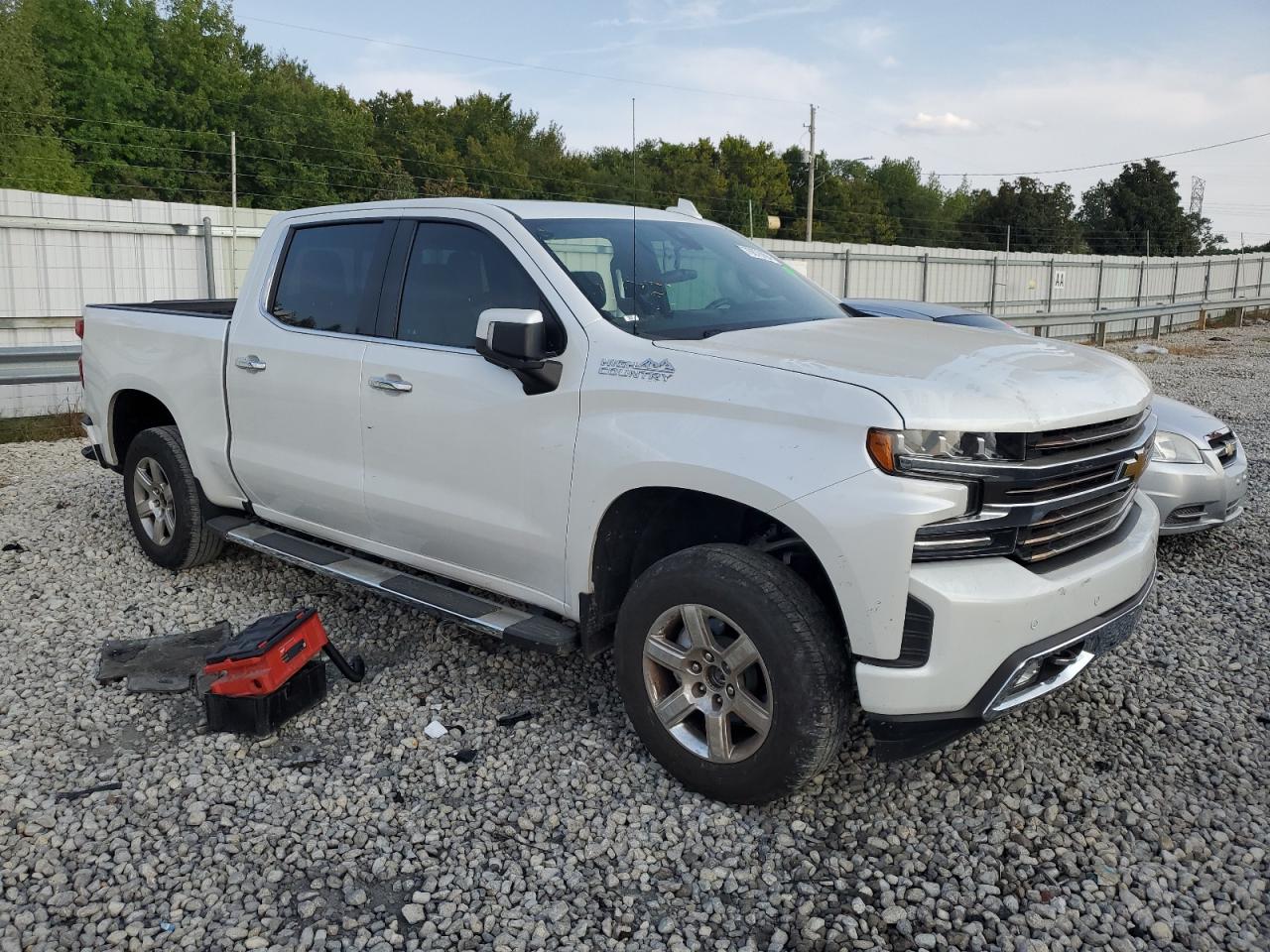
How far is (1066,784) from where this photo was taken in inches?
139

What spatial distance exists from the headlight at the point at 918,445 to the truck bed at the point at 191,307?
12.0ft

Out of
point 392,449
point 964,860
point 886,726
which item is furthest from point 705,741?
point 392,449

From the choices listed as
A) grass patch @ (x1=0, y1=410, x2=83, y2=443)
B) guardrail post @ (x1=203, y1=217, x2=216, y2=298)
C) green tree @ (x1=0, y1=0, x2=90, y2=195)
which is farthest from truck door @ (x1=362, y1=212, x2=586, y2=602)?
green tree @ (x1=0, y1=0, x2=90, y2=195)

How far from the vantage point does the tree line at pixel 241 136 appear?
120ft

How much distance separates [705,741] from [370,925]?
1.18 meters

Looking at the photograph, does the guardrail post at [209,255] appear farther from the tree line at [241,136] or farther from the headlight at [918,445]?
the tree line at [241,136]

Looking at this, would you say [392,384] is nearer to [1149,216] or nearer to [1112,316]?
Answer: [1112,316]

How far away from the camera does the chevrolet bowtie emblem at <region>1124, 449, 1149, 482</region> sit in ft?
11.3

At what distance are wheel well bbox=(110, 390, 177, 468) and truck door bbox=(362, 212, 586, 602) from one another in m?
2.35

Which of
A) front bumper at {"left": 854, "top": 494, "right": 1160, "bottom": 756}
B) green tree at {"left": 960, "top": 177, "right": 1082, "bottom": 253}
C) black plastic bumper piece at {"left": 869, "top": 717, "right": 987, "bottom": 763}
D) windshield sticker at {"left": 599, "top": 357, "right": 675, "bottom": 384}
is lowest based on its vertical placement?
black plastic bumper piece at {"left": 869, "top": 717, "right": 987, "bottom": 763}

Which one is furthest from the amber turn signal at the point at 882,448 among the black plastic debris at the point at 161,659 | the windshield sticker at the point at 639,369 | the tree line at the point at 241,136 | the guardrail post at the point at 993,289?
the tree line at the point at 241,136

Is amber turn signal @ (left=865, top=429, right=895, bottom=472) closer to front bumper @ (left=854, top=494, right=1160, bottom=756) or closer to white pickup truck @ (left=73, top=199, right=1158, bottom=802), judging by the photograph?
white pickup truck @ (left=73, top=199, right=1158, bottom=802)

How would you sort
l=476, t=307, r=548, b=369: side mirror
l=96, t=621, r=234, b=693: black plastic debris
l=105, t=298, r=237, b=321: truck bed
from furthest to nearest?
1. l=105, t=298, r=237, b=321: truck bed
2. l=96, t=621, r=234, b=693: black plastic debris
3. l=476, t=307, r=548, b=369: side mirror

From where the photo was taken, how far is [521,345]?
11.4 ft
